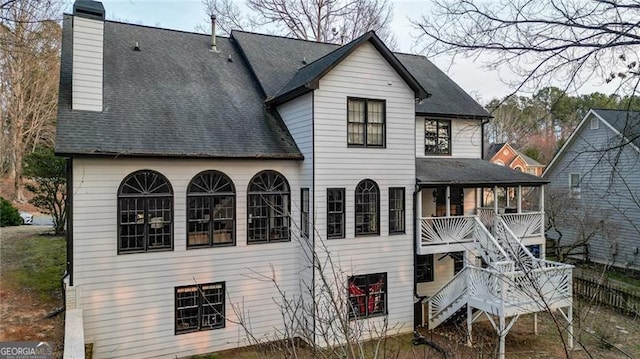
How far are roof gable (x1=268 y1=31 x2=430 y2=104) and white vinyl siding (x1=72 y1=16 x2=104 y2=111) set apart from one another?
479 centimetres

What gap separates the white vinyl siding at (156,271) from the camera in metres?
9.39

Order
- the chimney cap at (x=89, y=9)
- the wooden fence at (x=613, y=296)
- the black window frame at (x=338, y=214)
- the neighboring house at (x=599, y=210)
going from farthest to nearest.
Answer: the neighboring house at (x=599, y=210)
the wooden fence at (x=613, y=296)
the black window frame at (x=338, y=214)
the chimney cap at (x=89, y=9)

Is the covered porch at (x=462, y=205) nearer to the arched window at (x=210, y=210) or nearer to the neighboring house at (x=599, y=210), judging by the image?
the arched window at (x=210, y=210)

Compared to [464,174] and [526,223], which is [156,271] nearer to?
[464,174]

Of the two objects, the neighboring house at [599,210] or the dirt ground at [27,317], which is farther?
the neighboring house at [599,210]

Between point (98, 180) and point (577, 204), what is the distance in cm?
2156

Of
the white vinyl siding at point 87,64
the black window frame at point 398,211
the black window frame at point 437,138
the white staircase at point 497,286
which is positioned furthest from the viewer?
the black window frame at point 437,138

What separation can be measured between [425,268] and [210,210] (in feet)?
26.0

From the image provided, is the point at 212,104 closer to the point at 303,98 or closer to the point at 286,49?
the point at 303,98

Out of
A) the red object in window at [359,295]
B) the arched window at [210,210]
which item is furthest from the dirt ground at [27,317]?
the red object in window at [359,295]

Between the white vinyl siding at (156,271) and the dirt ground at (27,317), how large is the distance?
0.84 m

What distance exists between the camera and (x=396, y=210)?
12406 mm

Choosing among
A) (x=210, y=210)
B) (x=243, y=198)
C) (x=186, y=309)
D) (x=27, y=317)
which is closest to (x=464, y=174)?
(x=243, y=198)

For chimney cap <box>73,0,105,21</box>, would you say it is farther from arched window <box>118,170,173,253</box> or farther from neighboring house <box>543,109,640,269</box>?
neighboring house <box>543,109,640,269</box>
